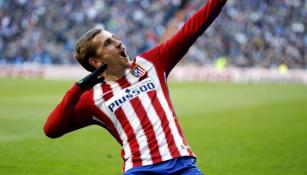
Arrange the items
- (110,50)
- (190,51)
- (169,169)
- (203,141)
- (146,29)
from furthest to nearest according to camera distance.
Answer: (146,29)
(190,51)
(203,141)
(110,50)
(169,169)

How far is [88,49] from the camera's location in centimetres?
486

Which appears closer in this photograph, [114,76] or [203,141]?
[114,76]

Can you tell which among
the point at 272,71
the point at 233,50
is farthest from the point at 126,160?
the point at 233,50

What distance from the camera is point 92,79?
4582 mm

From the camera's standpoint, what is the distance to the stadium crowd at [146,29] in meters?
38.8

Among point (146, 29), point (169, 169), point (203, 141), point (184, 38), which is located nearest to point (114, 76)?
point (184, 38)

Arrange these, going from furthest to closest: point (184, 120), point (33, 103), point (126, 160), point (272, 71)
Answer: point (272, 71) < point (33, 103) < point (184, 120) < point (126, 160)

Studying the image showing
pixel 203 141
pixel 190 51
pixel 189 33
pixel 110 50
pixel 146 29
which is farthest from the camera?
pixel 146 29

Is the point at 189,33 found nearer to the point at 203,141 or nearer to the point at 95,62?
the point at 95,62

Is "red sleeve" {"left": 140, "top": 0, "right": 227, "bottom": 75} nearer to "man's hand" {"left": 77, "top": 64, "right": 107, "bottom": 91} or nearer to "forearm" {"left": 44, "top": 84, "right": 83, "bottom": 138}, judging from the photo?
"man's hand" {"left": 77, "top": 64, "right": 107, "bottom": 91}

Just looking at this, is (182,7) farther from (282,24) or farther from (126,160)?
(126,160)

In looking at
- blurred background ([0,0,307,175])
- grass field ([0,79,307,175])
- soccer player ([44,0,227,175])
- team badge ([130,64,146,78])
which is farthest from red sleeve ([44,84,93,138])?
blurred background ([0,0,307,175])

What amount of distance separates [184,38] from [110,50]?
62 centimetres

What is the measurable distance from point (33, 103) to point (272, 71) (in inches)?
808
